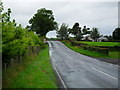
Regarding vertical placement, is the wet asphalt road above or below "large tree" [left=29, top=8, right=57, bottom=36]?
below

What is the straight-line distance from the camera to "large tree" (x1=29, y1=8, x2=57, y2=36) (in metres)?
82.9

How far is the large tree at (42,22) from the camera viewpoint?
8294 centimetres

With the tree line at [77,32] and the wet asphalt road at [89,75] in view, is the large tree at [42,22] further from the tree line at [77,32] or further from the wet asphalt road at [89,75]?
the wet asphalt road at [89,75]

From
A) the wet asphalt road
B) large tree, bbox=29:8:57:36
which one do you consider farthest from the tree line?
the wet asphalt road

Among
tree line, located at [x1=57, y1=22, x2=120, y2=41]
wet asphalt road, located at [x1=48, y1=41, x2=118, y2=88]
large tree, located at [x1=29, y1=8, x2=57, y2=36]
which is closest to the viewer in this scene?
wet asphalt road, located at [x1=48, y1=41, x2=118, y2=88]

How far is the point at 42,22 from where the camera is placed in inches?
3280

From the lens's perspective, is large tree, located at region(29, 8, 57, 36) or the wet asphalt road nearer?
the wet asphalt road

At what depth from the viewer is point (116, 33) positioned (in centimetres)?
9769

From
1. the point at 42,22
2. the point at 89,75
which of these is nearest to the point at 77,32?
the point at 42,22

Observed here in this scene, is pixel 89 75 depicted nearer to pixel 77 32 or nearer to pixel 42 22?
pixel 42 22

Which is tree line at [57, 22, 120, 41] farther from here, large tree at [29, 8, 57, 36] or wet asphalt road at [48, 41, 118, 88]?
wet asphalt road at [48, 41, 118, 88]

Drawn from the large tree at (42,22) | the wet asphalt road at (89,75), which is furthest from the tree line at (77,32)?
the wet asphalt road at (89,75)

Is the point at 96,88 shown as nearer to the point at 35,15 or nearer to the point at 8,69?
the point at 8,69

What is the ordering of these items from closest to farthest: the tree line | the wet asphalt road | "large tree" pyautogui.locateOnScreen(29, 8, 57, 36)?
the wet asphalt road, "large tree" pyautogui.locateOnScreen(29, 8, 57, 36), the tree line
